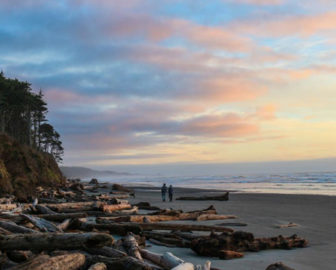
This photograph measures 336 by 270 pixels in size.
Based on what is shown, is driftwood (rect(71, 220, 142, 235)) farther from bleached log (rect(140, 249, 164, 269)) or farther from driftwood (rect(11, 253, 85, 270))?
driftwood (rect(11, 253, 85, 270))

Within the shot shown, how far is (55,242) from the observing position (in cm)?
629

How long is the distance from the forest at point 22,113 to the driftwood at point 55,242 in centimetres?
3853

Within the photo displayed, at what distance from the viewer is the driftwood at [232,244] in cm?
841

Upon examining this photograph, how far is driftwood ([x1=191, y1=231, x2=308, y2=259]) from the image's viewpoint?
8.41 m

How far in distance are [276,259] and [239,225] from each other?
227 inches

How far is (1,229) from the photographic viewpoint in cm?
768

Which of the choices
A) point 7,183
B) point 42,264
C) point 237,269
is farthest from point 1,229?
point 7,183

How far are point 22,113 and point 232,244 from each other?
61590mm

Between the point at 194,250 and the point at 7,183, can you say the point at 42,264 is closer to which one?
the point at 194,250

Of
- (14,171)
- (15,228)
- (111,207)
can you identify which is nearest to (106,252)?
(15,228)

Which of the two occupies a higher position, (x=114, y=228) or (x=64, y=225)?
(x=64, y=225)

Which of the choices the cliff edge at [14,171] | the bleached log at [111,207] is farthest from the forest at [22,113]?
the bleached log at [111,207]

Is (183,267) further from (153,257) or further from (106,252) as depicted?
(106,252)

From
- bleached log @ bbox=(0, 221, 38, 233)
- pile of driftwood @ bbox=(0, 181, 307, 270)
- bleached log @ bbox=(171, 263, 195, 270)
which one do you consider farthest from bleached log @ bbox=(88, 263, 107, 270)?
bleached log @ bbox=(0, 221, 38, 233)
